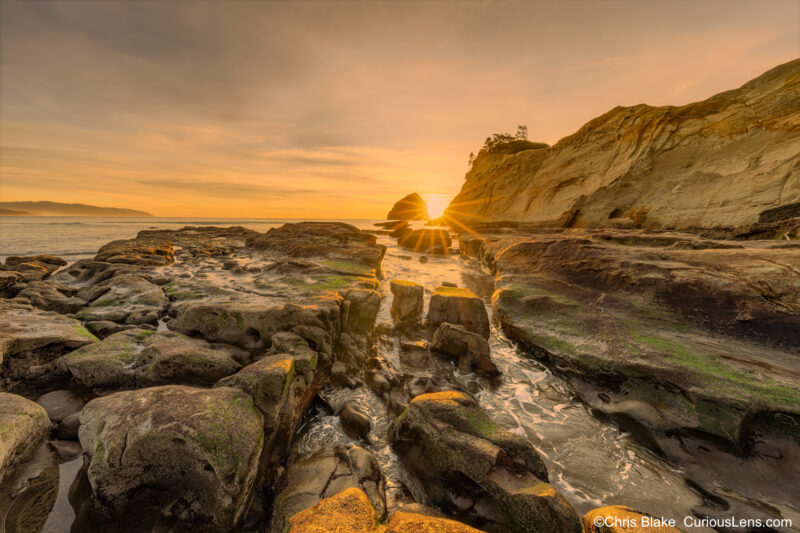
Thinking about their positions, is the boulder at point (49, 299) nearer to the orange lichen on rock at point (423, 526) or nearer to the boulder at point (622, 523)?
the orange lichen on rock at point (423, 526)

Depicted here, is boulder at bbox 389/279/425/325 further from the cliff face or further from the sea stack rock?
the sea stack rock

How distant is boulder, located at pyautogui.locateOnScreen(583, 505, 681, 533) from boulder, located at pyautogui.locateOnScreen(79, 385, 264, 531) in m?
4.48

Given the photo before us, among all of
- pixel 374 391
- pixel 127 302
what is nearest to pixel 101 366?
pixel 127 302

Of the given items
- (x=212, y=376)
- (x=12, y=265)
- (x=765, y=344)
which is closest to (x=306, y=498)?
(x=212, y=376)

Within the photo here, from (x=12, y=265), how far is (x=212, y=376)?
21.5 meters

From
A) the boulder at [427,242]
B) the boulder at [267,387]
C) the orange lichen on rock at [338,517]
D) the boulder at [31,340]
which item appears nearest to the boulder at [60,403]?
the boulder at [31,340]

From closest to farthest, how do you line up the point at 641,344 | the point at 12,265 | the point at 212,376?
the point at 212,376
the point at 641,344
the point at 12,265

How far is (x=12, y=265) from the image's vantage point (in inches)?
623

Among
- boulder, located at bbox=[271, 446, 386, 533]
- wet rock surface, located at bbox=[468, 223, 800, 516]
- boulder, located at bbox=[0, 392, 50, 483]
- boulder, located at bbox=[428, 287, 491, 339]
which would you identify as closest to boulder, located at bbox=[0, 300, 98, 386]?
boulder, located at bbox=[0, 392, 50, 483]

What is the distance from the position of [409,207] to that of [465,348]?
9849 centimetres

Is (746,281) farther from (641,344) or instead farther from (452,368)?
(452,368)

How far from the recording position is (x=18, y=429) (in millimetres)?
3807

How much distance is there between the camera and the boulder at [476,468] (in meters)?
3.41

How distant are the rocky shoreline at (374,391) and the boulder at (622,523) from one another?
23 centimetres
